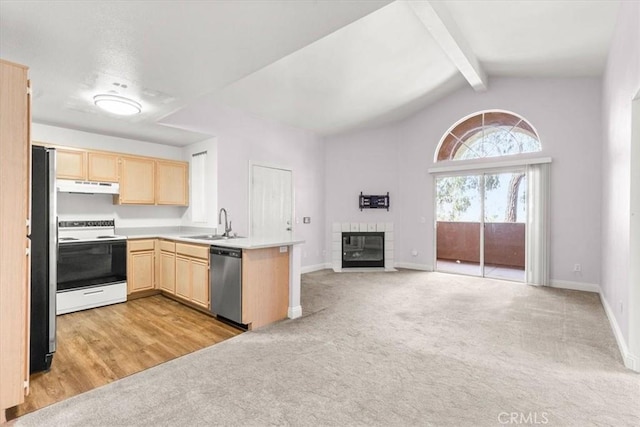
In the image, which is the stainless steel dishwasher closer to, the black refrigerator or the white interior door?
the black refrigerator

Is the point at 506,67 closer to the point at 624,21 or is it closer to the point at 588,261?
the point at 624,21

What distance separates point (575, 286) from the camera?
490cm

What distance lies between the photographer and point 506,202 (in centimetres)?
559

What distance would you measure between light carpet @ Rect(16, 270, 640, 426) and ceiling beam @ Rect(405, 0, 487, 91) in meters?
3.42

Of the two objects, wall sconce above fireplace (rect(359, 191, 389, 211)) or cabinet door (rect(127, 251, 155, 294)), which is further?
wall sconce above fireplace (rect(359, 191, 389, 211))

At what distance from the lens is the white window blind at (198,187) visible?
4914mm

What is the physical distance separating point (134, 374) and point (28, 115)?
1915 mm

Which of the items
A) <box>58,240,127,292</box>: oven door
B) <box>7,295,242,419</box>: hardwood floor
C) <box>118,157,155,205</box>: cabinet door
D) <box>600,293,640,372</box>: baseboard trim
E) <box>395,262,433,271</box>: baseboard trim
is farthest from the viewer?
<box>395,262,433,271</box>: baseboard trim

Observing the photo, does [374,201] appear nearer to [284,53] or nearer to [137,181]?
[137,181]

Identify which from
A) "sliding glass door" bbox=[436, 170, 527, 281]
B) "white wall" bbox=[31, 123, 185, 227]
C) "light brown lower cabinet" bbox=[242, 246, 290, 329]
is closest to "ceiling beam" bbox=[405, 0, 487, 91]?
"sliding glass door" bbox=[436, 170, 527, 281]

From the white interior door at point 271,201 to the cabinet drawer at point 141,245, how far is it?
1.54 meters

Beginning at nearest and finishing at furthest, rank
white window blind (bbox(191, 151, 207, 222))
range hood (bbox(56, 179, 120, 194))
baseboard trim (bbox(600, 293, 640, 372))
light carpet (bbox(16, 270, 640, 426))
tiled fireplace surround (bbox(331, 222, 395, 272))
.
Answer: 1. light carpet (bbox(16, 270, 640, 426))
2. baseboard trim (bbox(600, 293, 640, 372))
3. range hood (bbox(56, 179, 120, 194))
4. white window blind (bbox(191, 151, 207, 222))
5. tiled fireplace surround (bbox(331, 222, 395, 272))

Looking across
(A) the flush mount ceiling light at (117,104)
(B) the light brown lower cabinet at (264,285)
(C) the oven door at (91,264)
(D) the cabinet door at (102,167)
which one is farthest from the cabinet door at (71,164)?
(B) the light brown lower cabinet at (264,285)

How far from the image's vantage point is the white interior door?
530 cm
